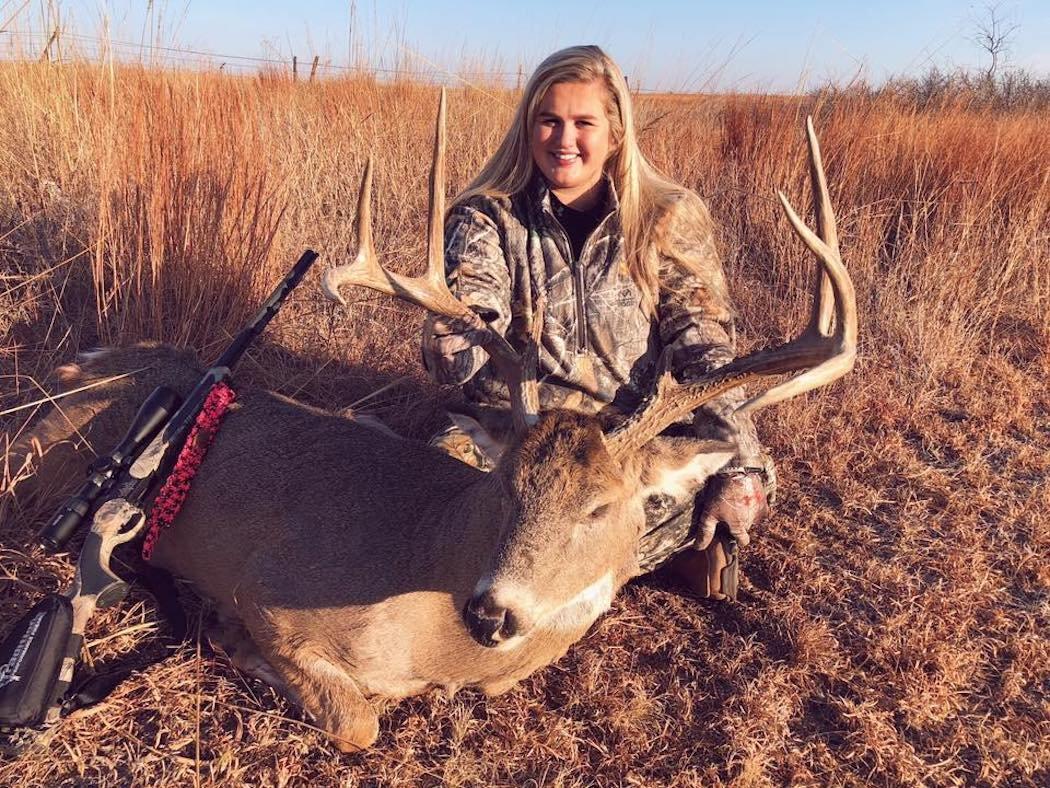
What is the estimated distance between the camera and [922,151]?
6957 mm

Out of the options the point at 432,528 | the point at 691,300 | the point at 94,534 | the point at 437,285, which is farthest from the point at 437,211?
the point at 94,534

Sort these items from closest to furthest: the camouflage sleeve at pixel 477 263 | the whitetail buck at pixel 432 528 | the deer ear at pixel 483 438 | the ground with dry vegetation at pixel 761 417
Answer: the whitetail buck at pixel 432 528
the ground with dry vegetation at pixel 761 417
the deer ear at pixel 483 438
the camouflage sleeve at pixel 477 263

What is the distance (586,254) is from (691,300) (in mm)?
528

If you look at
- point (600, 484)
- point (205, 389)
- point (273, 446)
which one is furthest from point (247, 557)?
point (600, 484)

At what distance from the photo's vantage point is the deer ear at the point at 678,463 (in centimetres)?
263

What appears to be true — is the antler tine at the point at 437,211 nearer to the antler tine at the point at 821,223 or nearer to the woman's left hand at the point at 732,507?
the antler tine at the point at 821,223

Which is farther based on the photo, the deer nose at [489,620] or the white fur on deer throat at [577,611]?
the white fur on deer throat at [577,611]

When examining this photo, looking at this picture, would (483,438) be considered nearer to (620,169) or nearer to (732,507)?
(732,507)

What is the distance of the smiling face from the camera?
3.55 metres

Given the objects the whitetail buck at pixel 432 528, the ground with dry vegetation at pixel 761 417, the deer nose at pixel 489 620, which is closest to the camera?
the deer nose at pixel 489 620

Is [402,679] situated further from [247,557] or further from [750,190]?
[750,190]

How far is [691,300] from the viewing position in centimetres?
373

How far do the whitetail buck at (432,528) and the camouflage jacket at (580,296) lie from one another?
2.47 ft

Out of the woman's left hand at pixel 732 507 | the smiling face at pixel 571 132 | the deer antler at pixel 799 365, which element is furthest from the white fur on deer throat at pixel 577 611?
the smiling face at pixel 571 132
